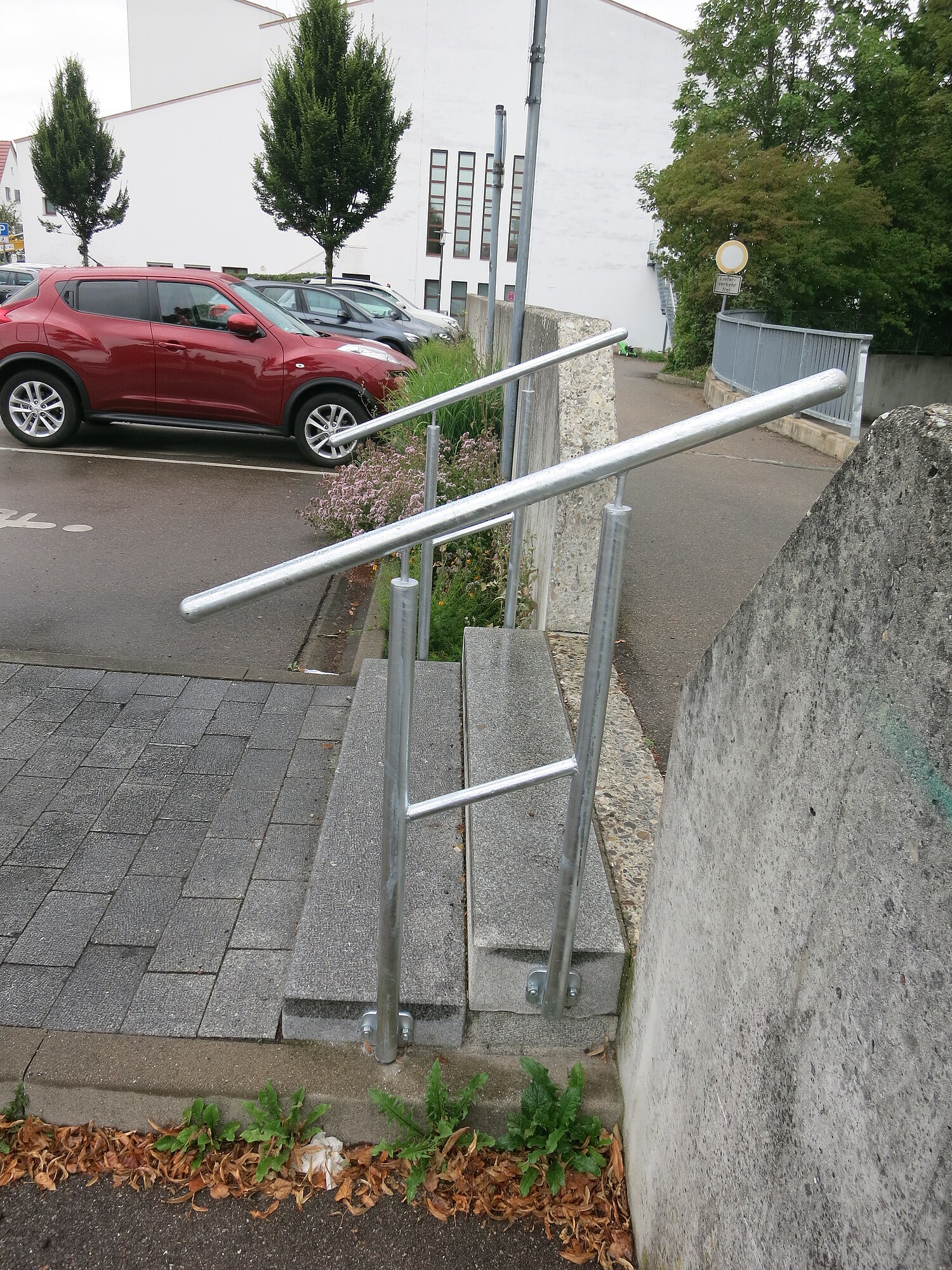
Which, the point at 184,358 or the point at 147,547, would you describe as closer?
the point at 147,547

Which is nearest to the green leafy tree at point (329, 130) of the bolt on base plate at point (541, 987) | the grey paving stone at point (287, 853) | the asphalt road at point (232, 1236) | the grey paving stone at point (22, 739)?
the grey paving stone at point (22, 739)

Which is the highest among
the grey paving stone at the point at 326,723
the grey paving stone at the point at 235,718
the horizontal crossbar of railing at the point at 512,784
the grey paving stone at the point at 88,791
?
the horizontal crossbar of railing at the point at 512,784

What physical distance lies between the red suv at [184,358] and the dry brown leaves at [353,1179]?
26.6ft

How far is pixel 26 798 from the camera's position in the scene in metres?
3.66

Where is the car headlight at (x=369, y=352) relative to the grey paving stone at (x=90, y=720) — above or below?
above

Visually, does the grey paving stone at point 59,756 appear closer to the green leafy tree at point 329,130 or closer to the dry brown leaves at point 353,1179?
the dry brown leaves at point 353,1179

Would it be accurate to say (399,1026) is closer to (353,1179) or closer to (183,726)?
(353,1179)

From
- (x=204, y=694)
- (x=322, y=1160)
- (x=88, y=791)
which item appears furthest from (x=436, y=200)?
(x=322, y=1160)

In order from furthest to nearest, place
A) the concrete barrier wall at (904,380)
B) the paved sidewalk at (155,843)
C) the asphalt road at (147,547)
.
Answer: the concrete barrier wall at (904,380) < the asphalt road at (147,547) < the paved sidewalk at (155,843)

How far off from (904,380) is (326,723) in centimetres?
3037

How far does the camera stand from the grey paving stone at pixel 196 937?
9.12 feet

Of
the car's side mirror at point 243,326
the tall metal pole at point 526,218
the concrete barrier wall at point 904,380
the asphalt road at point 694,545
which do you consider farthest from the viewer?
the concrete barrier wall at point 904,380

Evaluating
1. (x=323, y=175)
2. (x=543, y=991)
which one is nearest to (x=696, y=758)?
(x=543, y=991)

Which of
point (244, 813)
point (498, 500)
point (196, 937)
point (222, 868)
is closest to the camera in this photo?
point (498, 500)
